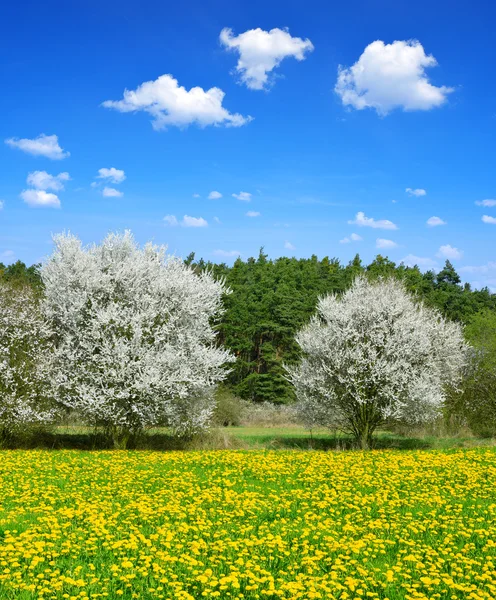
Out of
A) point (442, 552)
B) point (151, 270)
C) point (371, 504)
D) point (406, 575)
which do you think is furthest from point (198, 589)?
point (151, 270)

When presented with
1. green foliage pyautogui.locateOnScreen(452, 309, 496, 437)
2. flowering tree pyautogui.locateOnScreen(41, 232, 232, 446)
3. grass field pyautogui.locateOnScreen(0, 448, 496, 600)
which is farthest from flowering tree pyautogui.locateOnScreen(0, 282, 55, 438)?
green foliage pyautogui.locateOnScreen(452, 309, 496, 437)

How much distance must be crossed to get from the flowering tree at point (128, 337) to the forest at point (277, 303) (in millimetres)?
32784

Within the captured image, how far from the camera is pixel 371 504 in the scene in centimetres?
1247

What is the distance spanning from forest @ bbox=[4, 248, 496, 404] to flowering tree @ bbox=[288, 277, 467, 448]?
30826 mm

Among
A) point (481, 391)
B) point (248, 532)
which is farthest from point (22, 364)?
point (481, 391)

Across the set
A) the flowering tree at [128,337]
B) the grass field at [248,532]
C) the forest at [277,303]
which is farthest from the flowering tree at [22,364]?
the forest at [277,303]

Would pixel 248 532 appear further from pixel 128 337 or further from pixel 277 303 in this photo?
pixel 277 303

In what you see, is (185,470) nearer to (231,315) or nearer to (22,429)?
(22,429)

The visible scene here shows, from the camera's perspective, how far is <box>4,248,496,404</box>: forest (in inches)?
2736

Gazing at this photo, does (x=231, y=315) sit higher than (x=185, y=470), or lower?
higher

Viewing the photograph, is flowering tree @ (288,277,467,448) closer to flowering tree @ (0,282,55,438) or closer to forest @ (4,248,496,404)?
flowering tree @ (0,282,55,438)

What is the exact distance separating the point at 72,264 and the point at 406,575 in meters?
21.0

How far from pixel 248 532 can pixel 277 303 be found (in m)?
67.4

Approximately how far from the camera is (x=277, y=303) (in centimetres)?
7719
